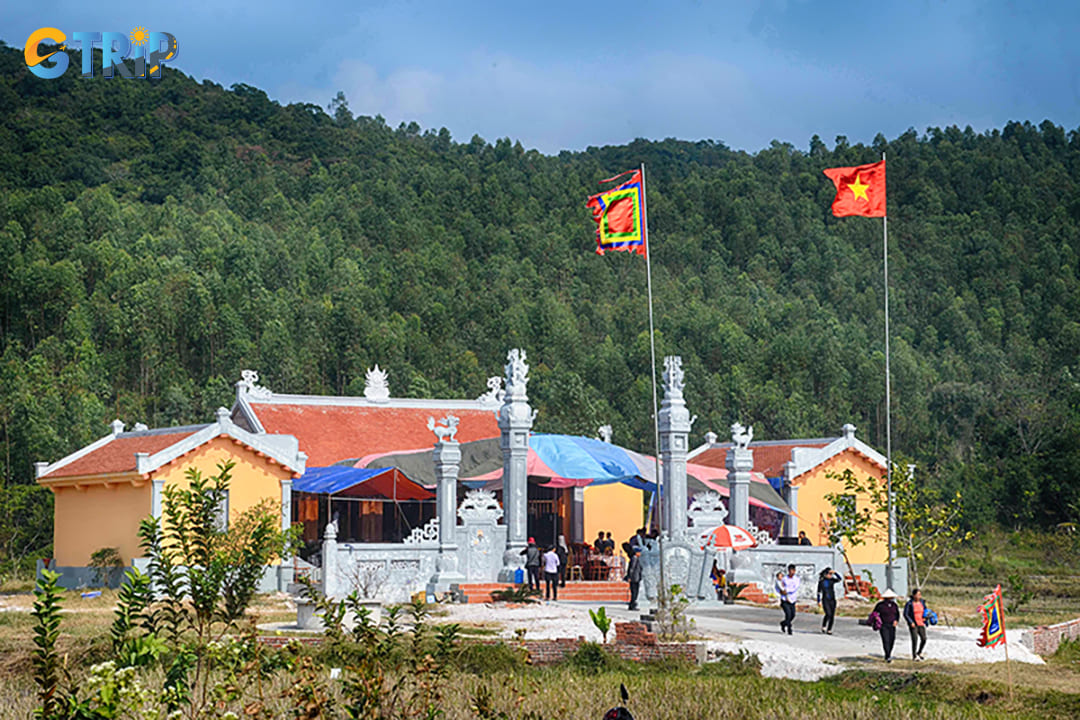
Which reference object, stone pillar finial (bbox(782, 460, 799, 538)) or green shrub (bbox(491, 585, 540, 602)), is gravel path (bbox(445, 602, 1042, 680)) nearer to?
green shrub (bbox(491, 585, 540, 602))

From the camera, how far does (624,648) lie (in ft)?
60.7

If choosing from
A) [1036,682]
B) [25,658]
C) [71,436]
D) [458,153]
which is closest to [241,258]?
[71,436]

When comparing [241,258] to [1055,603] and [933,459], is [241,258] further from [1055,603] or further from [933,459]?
[1055,603]

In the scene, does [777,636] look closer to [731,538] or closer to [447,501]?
[731,538]

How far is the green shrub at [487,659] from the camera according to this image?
1661 centimetres

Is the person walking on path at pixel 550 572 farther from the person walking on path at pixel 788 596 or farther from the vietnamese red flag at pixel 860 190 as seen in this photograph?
the vietnamese red flag at pixel 860 190

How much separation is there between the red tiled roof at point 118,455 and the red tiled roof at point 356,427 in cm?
439

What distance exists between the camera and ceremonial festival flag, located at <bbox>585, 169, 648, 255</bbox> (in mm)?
27375

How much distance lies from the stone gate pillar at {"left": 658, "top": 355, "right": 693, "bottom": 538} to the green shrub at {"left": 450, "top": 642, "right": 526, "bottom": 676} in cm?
1181

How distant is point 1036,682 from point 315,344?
48409mm

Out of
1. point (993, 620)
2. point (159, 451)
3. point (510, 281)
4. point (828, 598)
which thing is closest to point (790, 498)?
point (828, 598)

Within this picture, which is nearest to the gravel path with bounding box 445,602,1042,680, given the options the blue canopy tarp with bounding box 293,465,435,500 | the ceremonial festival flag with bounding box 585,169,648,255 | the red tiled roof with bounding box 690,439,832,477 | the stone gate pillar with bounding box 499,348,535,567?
the stone gate pillar with bounding box 499,348,535,567

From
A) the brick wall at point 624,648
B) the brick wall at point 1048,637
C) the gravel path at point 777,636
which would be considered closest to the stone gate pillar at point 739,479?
the gravel path at point 777,636

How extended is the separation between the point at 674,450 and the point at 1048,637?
9766 mm
